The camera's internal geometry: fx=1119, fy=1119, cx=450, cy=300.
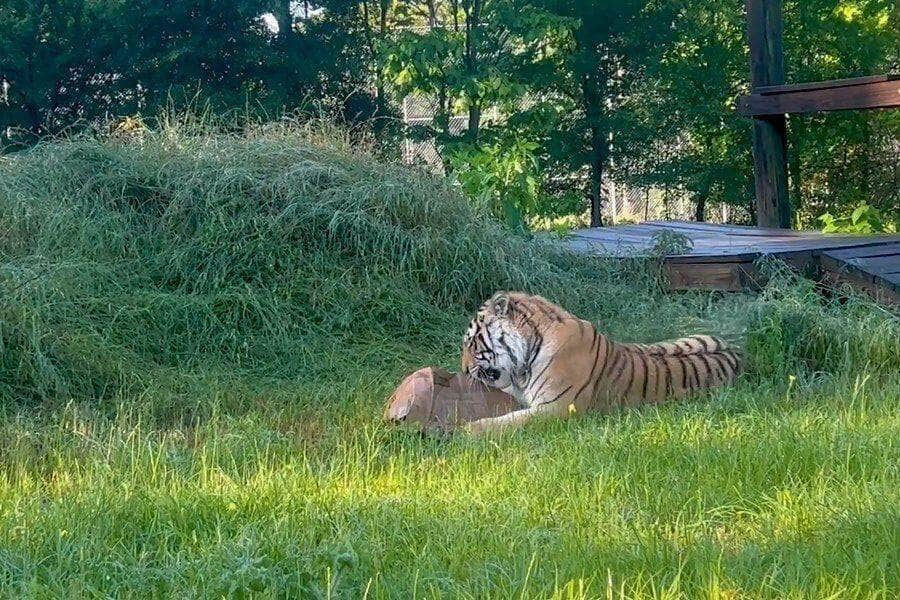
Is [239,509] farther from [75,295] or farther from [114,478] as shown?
[75,295]

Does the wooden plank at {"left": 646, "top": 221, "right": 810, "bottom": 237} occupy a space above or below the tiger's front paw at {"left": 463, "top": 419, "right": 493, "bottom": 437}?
above

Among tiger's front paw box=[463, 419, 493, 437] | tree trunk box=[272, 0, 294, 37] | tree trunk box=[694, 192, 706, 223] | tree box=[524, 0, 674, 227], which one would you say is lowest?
tiger's front paw box=[463, 419, 493, 437]

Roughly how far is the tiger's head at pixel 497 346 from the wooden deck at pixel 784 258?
323cm

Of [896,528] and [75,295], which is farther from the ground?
[75,295]

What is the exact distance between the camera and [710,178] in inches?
646

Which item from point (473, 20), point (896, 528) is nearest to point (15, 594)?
point (896, 528)

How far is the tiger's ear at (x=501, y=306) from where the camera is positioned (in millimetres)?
5746

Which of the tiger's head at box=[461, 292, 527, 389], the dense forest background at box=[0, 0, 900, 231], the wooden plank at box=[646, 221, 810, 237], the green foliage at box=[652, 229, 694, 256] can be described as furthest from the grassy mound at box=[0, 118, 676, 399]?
the dense forest background at box=[0, 0, 900, 231]

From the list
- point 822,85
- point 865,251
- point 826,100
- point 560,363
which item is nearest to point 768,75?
point 822,85

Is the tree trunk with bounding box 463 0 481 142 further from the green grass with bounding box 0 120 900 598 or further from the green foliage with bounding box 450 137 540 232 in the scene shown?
the green grass with bounding box 0 120 900 598

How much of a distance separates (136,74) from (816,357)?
12.0 m

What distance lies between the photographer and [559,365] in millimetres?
5586

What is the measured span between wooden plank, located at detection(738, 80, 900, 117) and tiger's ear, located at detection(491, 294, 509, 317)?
5797 mm

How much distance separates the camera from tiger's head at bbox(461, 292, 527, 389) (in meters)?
5.71
